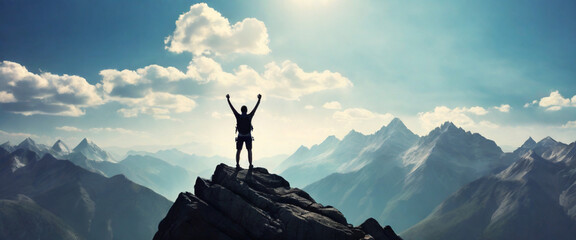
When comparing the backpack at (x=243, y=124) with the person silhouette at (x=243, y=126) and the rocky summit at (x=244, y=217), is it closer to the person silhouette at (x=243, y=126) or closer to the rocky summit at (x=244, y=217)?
the person silhouette at (x=243, y=126)

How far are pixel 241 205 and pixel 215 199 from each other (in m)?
2.40

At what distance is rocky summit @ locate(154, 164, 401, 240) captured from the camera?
2441 centimetres

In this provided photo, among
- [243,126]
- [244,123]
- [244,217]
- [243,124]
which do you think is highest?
[244,123]

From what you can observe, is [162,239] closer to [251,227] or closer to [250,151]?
[251,227]

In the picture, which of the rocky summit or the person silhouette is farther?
the person silhouette

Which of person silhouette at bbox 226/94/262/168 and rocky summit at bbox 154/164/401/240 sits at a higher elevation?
person silhouette at bbox 226/94/262/168

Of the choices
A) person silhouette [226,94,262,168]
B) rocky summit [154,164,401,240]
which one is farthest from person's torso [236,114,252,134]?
rocky summit [154,164,401,240]

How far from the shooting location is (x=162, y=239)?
24859 millimetres

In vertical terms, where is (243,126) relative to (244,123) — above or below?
below

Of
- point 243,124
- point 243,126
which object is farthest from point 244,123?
point 243,126

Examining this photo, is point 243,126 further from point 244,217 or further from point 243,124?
point 244,217

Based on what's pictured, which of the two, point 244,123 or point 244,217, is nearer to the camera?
point 244,217

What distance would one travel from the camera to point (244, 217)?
25516mm

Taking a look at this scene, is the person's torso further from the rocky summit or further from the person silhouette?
the rocky summit
